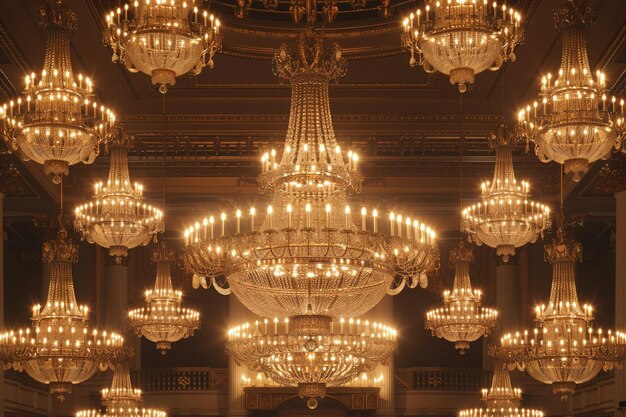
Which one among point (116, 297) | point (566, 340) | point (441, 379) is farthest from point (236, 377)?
point (566, 340)

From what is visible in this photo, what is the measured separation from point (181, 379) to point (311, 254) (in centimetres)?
1469

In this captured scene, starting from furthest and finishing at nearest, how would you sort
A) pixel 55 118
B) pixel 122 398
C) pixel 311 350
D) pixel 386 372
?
pixel 386 372 < pixel 122 398 < pixel 55 118 < pixel 311 350

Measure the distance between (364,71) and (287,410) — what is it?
274 inches

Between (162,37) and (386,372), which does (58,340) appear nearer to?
(162,37)

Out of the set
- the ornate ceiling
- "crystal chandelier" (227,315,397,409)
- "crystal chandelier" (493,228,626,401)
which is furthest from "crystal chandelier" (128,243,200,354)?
"crystal chandelier" (227,315,397,409)

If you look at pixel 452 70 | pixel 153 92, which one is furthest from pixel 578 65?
pixel 153 92

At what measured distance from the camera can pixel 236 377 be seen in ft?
77.5

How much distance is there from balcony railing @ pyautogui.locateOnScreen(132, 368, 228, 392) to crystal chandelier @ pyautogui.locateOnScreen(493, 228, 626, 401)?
9209 mm

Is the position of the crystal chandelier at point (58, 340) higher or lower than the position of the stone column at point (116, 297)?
lower

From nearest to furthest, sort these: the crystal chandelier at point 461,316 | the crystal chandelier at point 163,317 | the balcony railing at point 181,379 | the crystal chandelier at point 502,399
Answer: the crystal chandelier at point 461,316, the crystal chandelier at point 163,317, the crystal chandelier at point 502,399, the balcony railing at point 181,379

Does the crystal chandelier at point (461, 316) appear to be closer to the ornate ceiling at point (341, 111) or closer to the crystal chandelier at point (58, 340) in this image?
the ornate ceiling at point (341, 111)

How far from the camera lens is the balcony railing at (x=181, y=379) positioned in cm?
2417

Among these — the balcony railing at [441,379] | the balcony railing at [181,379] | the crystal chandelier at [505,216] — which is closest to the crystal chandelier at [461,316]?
the crystal chandelier at [505,216]

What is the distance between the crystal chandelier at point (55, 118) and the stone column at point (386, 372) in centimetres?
1194
